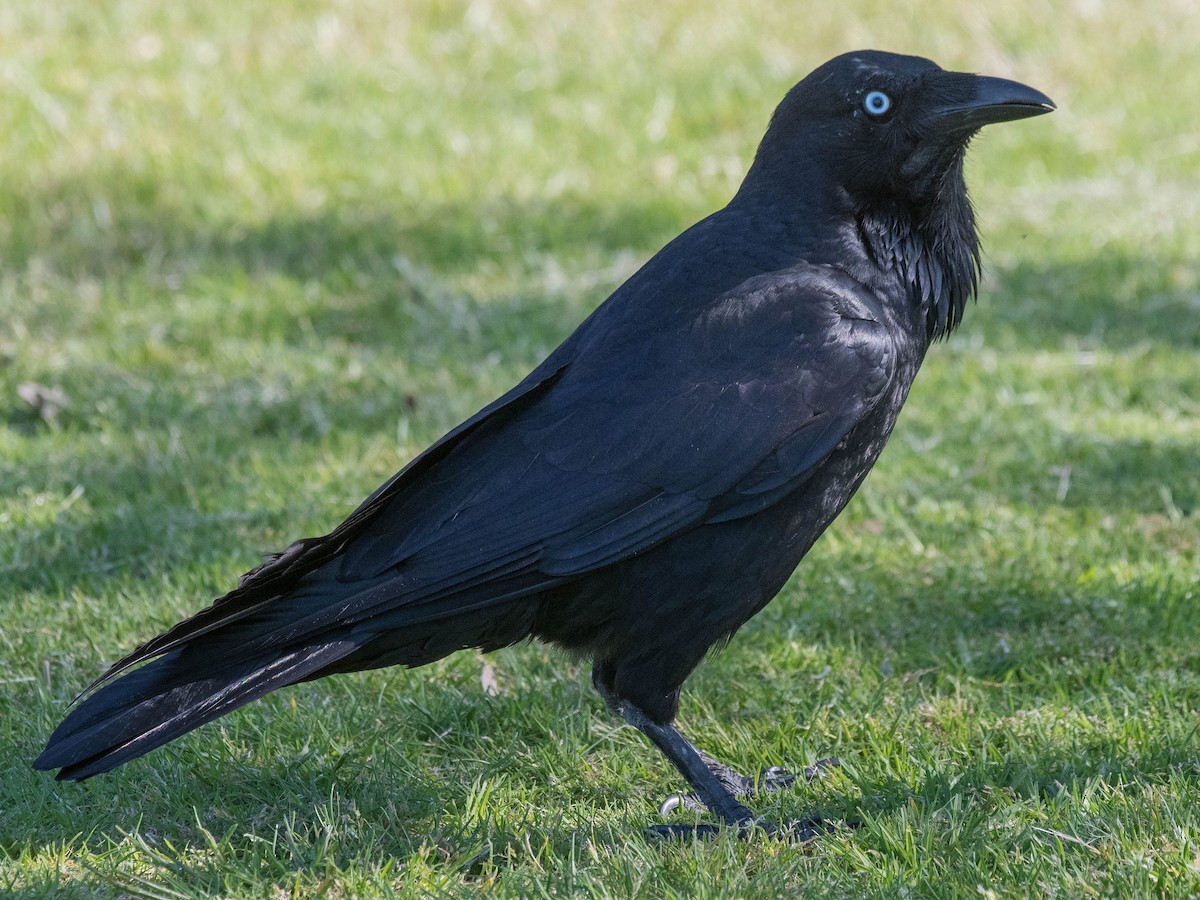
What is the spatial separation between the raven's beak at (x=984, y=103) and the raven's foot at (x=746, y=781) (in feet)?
4.86

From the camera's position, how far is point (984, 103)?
3346mm

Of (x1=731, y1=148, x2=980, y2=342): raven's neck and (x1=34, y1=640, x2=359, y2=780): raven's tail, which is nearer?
(x1=34, y1=640, x2=359, y2=780): raven's tail

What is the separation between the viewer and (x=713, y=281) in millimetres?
3449

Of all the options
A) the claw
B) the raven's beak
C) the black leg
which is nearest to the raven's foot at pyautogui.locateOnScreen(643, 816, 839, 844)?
the black leg

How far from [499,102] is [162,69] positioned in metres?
2.03

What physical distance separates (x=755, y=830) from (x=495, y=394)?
2995 mm

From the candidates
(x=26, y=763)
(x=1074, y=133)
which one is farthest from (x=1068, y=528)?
(x=1074, y=133)

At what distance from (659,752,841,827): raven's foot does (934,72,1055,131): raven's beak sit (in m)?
1.48

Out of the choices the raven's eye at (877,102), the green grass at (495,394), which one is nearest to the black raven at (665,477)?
the raven's eye at (877,102)

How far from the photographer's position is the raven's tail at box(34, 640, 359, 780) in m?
2.92

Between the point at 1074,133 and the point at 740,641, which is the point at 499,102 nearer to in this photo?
the point at 1074,133

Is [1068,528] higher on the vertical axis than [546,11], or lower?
lower

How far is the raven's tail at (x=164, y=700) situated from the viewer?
2916 mm

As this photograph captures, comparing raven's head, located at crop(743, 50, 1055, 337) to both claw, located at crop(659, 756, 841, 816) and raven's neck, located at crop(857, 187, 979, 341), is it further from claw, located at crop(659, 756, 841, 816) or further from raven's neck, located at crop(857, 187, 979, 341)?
claw, located at crop(659, 756, 841, 816)
